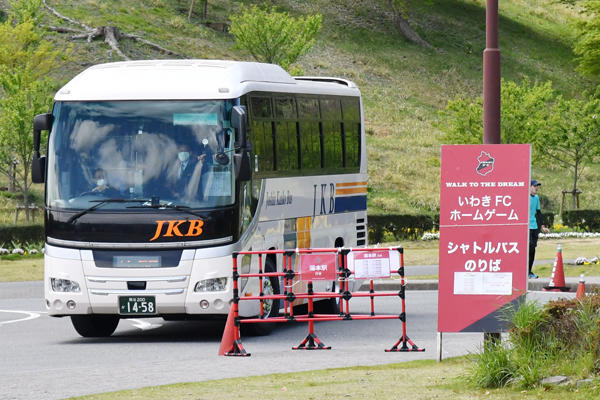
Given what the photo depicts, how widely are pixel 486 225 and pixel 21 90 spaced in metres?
32.5

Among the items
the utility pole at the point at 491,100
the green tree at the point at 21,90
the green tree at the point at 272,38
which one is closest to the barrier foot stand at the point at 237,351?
the utility pole at the point at 491,100

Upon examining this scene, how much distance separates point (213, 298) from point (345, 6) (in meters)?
76.8

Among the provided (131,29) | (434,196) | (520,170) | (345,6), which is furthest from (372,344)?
(345,6)

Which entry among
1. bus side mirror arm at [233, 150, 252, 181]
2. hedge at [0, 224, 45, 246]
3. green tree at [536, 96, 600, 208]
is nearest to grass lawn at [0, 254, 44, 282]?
hedge at [0, 224, 45, 246]

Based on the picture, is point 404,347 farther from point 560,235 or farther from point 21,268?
point 560,235

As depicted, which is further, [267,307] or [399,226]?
[399,226]

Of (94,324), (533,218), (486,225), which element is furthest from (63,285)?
(533,218)

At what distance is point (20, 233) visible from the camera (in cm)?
3228

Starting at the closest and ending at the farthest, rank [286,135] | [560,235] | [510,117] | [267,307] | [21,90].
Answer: [267,307]
[286,135]
[560,235]
[21,90]
[510,117]

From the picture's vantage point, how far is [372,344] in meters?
14.7

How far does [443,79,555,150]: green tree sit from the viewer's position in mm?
47469

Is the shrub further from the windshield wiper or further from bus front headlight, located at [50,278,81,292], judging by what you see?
bus front headlight, located at [50,278,81,292]

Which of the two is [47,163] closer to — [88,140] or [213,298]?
[88,140]

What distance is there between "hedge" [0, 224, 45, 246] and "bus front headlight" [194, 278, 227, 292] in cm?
1834
